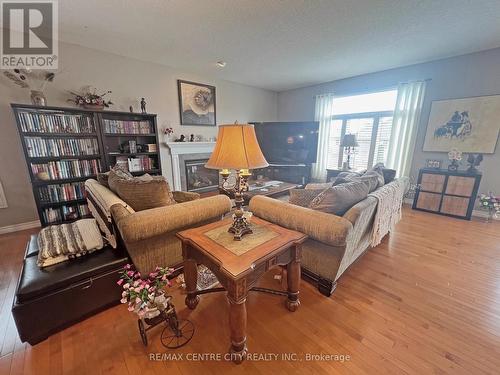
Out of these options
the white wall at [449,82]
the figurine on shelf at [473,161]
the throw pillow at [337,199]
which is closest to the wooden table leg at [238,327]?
the throw pillow at [337,199]

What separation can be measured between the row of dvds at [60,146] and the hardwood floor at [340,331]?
1.38 m

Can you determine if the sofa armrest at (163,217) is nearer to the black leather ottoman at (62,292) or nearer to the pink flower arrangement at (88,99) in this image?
the black leather ottoman at (62,292)

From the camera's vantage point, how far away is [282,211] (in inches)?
66.8

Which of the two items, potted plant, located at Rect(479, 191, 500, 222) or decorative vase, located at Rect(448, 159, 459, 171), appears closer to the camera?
potted plant, located at Rect(479, 191, 500, 222)

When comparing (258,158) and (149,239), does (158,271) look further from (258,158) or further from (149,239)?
(258,158)

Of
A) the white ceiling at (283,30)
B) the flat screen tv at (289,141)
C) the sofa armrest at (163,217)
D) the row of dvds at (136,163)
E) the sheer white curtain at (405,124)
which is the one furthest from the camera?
the flat screen tv at (289,141)

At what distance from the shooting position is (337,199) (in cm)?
154

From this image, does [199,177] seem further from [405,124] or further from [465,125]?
[465,125]

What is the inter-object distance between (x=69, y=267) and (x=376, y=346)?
2059mm

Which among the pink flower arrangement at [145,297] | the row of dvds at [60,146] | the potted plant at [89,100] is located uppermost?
the potted plant at [89,100]

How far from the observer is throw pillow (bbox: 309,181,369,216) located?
5.08 ft

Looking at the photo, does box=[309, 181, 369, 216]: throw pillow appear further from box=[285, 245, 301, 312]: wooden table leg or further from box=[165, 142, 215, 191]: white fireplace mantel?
box=[165, 142, 215, 191]: white fireplace mantel

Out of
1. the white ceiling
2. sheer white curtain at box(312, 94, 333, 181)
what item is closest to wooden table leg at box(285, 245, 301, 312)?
the white ceiling

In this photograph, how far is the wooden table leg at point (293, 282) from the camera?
4.68 feet
